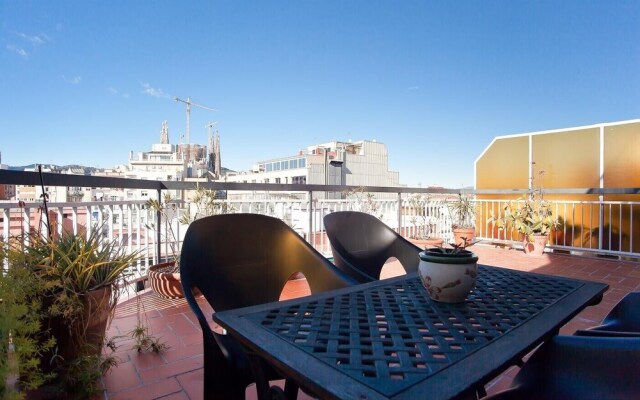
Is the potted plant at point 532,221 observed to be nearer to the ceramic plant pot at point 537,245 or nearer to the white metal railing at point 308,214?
the ceramic plant pot at point 537,245

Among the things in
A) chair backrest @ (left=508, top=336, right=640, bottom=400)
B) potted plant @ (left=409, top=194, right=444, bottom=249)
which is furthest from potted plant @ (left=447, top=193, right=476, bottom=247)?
chair backrest @ (left=508, top=336, right=640, bottom=400)

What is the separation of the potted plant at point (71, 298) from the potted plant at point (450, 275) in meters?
1.33

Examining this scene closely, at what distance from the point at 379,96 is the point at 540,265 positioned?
14.1 meters

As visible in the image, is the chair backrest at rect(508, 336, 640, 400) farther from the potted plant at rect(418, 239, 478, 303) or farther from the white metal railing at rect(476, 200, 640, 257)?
the white metal railing at rect(476, 200, 640, 257)

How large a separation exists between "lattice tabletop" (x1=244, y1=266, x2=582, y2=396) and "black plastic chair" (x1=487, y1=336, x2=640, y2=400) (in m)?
0.13

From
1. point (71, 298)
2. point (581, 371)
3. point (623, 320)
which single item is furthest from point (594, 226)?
point (71, 298)

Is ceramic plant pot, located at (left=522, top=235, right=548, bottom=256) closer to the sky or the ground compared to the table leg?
closer to the ground

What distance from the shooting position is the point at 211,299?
1408 mm

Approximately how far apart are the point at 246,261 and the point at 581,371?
1195 millimetres

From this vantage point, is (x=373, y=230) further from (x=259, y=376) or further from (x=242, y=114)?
(x=242, y=114)

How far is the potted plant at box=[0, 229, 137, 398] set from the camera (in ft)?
4.42

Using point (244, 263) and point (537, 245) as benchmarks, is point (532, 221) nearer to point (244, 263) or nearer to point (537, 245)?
point (537, 245)

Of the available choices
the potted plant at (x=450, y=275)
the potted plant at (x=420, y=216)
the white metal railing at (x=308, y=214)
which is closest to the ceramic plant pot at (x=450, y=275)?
the potted plant at (x=450, y=275)

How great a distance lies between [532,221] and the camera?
5.29 metres
